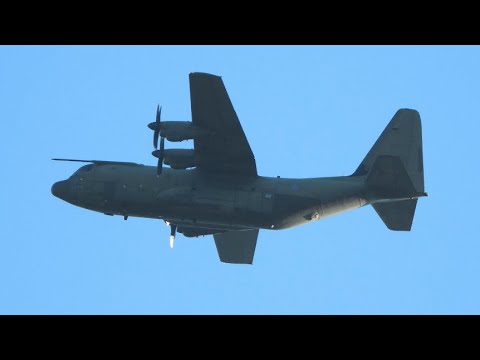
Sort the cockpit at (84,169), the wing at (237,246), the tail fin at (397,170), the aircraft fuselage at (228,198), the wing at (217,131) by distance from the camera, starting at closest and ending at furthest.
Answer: the wing at (217,131), the tail fin at (397,170), the aircraft fuselage at (228,198), the cockpit at (84,169), the wing at (237,246)

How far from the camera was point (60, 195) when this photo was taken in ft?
138

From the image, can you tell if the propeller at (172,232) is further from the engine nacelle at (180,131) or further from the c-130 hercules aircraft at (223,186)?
the engine nacelle at (180,131)

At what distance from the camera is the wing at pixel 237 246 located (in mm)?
44375

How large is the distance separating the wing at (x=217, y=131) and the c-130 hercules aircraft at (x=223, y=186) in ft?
0.13

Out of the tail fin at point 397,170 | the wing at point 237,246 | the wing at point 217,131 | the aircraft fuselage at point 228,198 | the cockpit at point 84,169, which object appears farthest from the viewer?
the wing at point 237,246

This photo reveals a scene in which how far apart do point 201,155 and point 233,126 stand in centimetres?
184

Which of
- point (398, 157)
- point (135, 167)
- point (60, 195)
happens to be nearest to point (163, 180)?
point (135, 167)

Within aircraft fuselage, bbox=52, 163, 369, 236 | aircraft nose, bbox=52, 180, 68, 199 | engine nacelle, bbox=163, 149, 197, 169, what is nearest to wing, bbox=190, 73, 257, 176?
engine nacelle, bbox=163, 149, 197, 169

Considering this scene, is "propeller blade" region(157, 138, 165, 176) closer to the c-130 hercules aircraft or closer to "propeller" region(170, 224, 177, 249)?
the c-130 hercules aircraft

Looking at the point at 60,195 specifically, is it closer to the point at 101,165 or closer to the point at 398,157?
the point at 101,165

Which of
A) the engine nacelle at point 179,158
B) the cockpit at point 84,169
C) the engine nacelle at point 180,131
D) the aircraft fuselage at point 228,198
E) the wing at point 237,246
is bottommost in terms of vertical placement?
the wing at point 237,246

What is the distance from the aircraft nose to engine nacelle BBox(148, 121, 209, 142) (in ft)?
17.2

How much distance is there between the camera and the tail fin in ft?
129

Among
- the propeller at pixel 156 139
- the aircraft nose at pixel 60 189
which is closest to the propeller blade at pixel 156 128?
the propeller at pixel 156 139
